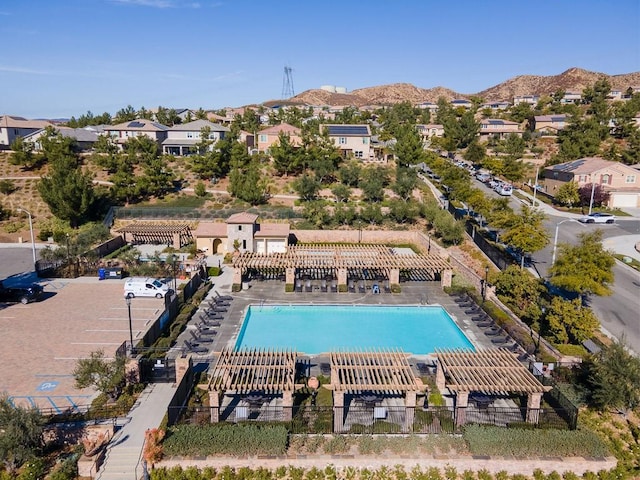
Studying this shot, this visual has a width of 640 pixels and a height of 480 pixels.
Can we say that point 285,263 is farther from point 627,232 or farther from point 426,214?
point 627,232

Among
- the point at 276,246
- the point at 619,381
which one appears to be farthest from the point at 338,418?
the point at 276,246

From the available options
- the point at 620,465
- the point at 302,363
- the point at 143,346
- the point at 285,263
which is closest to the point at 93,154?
the point at 285,263

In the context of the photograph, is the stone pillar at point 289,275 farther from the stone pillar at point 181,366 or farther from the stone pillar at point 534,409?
the stone pillar at point 534,409

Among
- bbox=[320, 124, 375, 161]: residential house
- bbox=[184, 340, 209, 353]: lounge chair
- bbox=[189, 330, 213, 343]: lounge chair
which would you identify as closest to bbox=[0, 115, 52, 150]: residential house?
bbox=[320, 124, 375, 161]: residential house

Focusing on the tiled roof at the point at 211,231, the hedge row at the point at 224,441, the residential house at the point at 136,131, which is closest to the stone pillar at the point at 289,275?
the tiled roof at the point at 211,231

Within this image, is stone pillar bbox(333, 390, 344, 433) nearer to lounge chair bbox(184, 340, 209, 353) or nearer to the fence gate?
the fence gate

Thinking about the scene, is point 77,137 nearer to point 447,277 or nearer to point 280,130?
point 280,130
